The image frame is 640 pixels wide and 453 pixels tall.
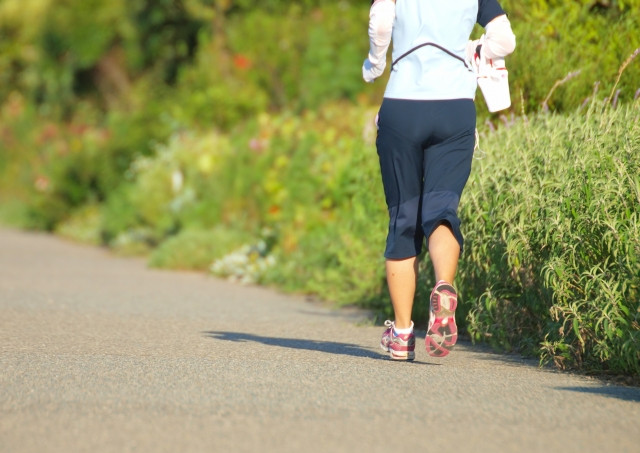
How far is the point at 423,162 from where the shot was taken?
527 cm

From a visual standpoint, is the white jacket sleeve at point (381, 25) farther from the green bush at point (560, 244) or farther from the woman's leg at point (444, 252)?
the green bush at point (560, 244)

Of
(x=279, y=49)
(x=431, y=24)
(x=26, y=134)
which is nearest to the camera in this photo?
(x=431, y=24)

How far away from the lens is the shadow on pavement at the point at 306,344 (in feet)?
19.3

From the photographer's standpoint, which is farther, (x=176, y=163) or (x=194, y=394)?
(x=176, y=163)

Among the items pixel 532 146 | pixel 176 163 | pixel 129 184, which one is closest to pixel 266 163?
pixel 176 163

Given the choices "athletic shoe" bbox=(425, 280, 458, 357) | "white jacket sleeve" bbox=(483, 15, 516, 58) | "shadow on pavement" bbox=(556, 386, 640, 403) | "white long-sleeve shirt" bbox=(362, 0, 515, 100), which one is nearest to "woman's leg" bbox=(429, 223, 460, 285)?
"athletic shoe" bbox=(425, 280, 458, 357)

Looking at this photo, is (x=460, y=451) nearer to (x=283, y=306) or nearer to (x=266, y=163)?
(x=283, y=306)

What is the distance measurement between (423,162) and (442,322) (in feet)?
2.69

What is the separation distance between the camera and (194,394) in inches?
176

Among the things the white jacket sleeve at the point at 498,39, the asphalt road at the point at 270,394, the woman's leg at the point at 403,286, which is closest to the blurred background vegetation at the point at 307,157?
the asphalt road at the point at 270,394

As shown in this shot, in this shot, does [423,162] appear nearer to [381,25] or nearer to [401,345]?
[381,25]

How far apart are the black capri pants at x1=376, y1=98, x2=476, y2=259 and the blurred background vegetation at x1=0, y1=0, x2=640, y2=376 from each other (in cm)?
52

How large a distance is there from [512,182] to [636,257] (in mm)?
1189

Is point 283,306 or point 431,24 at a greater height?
point 431,24
